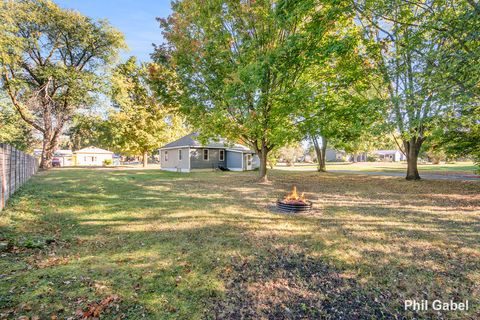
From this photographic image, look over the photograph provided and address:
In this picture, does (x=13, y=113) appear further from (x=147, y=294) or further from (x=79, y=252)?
(x=147, y=294)

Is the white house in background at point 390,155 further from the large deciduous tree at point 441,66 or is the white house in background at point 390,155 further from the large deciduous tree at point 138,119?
the large deciduous tree at point 441,66

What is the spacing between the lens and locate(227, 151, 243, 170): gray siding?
28016mm

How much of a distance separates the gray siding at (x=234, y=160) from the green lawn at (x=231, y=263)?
817 inches

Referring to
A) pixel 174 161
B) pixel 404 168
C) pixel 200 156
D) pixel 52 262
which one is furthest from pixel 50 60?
pixel 404 168

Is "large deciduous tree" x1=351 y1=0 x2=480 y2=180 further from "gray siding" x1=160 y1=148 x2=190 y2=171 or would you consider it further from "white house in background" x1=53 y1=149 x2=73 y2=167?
"white house in background" x1=53 y1=149 x2=73 y2=167

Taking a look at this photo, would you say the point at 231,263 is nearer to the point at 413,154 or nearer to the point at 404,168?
the point at 413,154

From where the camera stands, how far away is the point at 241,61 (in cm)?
1190

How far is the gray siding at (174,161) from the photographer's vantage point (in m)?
25.2

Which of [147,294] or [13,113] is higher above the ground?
[13,113]

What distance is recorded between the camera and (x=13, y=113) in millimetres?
22266

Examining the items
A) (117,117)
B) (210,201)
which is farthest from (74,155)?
(210,201)

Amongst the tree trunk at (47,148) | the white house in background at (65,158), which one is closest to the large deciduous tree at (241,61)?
the tree trunk at (47,148)

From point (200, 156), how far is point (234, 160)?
15.1 ft

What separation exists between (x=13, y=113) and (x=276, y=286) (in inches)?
1197
